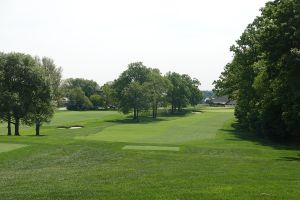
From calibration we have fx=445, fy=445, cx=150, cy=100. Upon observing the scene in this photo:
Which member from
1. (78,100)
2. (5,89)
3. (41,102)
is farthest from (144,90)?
(78,100)

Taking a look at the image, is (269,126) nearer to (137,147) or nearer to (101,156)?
(137,147)

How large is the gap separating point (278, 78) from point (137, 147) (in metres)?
12.2

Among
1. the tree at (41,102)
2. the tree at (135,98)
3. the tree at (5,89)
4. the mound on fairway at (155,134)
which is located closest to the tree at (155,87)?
the tree at (135,98)

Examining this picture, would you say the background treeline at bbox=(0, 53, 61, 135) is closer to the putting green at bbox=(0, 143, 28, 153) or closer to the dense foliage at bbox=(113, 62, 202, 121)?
the putting green at bbox=(0, 143, 28, 153)

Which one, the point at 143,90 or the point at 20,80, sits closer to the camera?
the point at 20,80

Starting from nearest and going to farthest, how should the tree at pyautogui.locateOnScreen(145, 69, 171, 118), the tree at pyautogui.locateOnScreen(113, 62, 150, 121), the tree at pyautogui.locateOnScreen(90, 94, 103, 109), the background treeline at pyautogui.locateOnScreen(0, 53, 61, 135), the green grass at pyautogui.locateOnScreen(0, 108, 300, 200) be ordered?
the green grass at pyautogui.locateOnScreen(0, 108, 300, 200), the background treeline at pyautogui.locateOnScreen(0, 53, 61, 135), the tree at pyautogui.locateOnScreen(113, 62, 150, 121), the tree at pyautogui.locateOnScreen(145, 69, 171, 118), the tree at pyautogui.locateOnScreen(90, 94, 103, 109)

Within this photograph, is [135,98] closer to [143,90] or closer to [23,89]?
[143,90]

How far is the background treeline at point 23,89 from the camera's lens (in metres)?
54.8

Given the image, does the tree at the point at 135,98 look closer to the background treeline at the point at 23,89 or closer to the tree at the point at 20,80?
the background treeline at the point at 23,89

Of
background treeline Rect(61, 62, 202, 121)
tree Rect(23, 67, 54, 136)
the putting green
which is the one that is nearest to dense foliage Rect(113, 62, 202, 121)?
background treeline Rect(61, 62, 202, 121)

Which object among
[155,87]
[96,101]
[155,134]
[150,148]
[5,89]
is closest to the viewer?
[150,148]

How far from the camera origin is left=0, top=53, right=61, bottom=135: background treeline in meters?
54.8

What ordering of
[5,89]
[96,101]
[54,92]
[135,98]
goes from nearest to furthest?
1. [5,89]
2. [54,92]
3. [135,98]
4. [96,101]

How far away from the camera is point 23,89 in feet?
183
